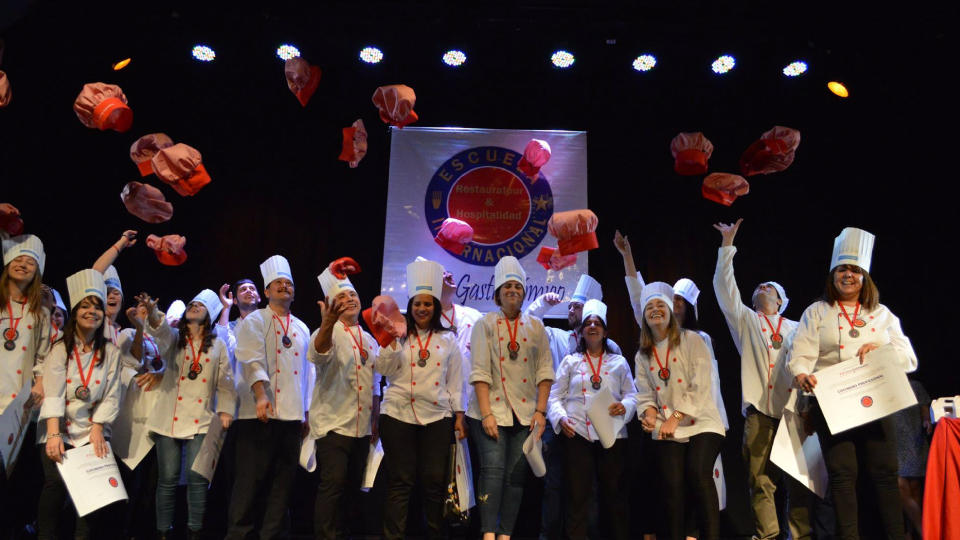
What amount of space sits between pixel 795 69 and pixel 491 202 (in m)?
2.94

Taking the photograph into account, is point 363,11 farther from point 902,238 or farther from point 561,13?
point 902,238

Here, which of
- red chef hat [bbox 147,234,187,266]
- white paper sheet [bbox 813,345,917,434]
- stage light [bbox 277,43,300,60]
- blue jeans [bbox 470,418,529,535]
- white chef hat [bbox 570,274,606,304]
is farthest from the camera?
stage light [bbox 277,43,300,60]

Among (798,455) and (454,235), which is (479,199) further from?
(798,455)

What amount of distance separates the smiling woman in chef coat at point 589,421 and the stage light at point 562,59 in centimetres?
248

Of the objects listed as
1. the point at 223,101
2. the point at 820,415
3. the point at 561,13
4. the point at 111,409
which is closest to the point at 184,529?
the point at 111,409

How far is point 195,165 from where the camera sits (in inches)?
219

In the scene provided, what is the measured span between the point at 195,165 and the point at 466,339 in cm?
247

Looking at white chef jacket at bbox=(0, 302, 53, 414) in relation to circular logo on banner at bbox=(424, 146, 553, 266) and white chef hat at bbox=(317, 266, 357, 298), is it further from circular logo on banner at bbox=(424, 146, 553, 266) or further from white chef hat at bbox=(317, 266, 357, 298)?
circular logo on banner at bbox=(424, 146, 553, 266)

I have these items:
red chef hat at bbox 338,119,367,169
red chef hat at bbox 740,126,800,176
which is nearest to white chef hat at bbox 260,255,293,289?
red chef hat at bbox 338,119,367,169

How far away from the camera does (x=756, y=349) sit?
4969 millimetres

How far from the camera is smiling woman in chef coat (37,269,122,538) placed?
4281 millimetres

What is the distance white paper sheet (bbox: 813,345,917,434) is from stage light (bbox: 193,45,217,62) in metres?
5.53

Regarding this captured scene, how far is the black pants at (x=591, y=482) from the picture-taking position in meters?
4.37

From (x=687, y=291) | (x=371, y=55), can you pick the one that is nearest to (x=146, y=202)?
(x=371, y=55)
